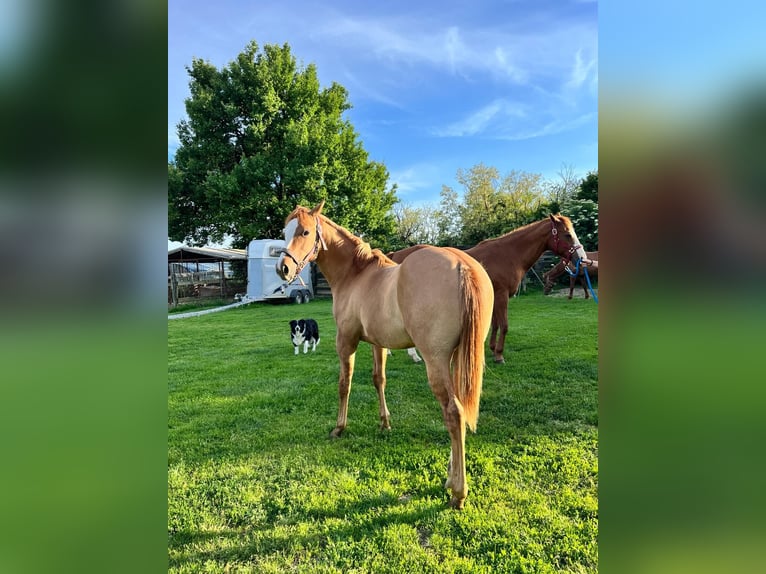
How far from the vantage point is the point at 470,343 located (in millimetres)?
2486

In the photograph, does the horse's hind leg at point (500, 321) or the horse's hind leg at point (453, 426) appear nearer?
the horse's hind leg at point (453, 426)

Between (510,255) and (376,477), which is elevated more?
(510,255)

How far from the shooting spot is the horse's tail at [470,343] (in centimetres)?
246

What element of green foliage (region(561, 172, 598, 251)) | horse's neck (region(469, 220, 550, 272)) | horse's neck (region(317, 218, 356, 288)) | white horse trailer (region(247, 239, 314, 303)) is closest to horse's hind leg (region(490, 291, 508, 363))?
horse's neck (region(469, 220, 550, 272))

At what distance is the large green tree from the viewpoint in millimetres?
17797

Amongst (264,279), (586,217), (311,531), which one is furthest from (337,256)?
(586,217)

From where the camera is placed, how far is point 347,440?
11.1ft

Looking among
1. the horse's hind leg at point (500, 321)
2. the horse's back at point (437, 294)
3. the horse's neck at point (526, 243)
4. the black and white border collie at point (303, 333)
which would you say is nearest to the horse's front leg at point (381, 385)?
the horse's back at point (437, 294)

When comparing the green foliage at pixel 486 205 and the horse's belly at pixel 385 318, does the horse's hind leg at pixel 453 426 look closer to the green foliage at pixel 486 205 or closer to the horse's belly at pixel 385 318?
the horse's belly at pixel 385 318

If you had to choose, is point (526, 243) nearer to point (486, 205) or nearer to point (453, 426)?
point (453, 426)

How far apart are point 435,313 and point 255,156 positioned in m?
17.9
